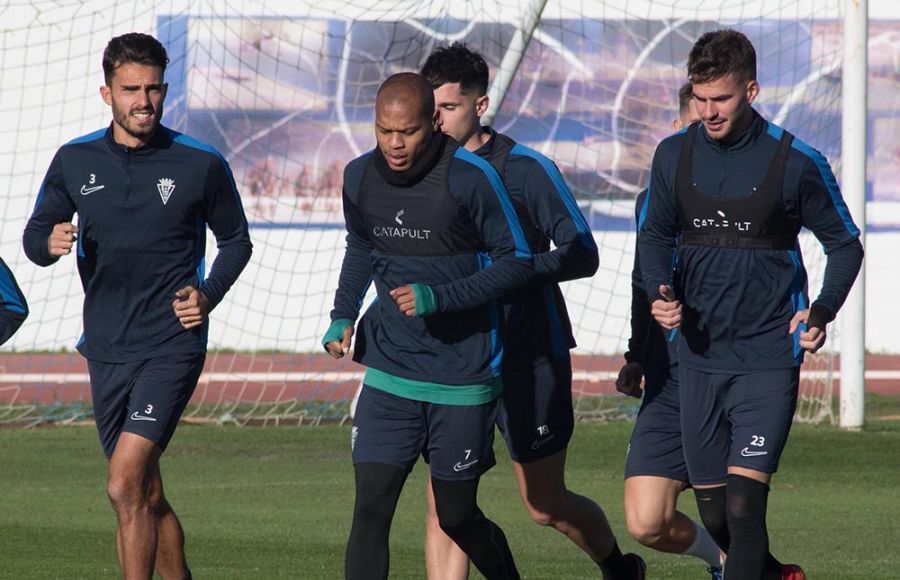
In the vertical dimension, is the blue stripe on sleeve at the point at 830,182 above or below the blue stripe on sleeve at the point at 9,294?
above

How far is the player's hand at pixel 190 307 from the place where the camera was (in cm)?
621

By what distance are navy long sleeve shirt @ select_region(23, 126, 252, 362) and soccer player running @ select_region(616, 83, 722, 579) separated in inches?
64.5

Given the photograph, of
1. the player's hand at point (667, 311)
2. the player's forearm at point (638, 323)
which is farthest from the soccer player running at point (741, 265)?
the player's forearm at point (638, 323)

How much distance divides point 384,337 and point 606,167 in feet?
40.6

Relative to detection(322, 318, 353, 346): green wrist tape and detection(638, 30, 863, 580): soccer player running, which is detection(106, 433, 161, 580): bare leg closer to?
detection(322, 318, 353, 346): green wrist tape

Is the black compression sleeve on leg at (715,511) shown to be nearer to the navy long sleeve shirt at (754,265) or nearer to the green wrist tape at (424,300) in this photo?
the navy long sleeve shirt at (754,265)

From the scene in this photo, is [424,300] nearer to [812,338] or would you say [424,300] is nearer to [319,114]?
[812,338]

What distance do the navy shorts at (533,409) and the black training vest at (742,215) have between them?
36.4 inches

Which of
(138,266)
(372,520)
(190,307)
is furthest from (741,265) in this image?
(138,266)

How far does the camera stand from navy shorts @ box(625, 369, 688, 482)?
653cm

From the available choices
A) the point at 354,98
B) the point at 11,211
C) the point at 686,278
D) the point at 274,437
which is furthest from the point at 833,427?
the point at 11,211

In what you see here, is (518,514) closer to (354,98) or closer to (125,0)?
(125,0)

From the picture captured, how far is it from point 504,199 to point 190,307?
1270 millimetres

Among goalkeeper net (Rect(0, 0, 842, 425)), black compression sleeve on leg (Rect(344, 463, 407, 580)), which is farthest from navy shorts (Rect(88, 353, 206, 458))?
goalkeeper net (Rect(0, 0, 842, 425))
